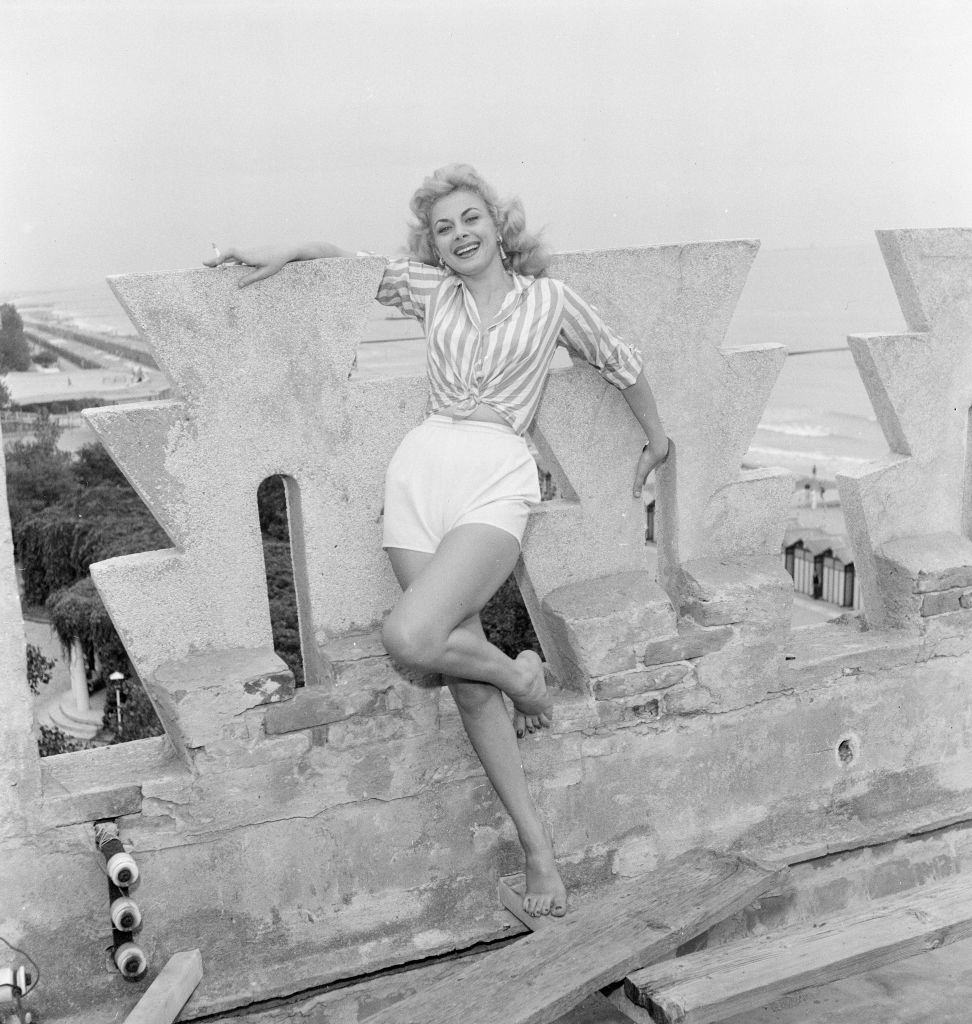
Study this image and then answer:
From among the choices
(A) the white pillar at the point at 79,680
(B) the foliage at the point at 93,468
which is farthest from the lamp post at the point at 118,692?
(B) the foliage at the point at 93,468

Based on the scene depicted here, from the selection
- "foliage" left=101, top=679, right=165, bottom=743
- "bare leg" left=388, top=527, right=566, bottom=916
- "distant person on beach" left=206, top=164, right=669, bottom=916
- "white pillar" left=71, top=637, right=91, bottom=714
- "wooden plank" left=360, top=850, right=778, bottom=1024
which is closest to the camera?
"wooden plank" left=360, top=850, right=778, bottom=1024

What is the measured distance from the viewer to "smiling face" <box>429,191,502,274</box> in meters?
3.22

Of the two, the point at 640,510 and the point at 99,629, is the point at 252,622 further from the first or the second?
the point at 99,629

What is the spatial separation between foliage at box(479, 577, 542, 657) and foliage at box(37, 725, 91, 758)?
218 inches

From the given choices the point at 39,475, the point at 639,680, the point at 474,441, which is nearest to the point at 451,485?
the point at 474,441

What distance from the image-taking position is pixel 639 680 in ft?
12.0

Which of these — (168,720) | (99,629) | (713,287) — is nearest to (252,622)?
(168,720)

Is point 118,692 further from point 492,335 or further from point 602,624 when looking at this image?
point 492,335

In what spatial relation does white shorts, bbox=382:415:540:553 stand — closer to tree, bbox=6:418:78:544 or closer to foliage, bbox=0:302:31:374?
foliage, bbox=0:302:31:374

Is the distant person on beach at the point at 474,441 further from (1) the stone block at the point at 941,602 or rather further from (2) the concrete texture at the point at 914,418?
(1) the stone block at the point at 941,602

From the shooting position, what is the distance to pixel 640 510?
376 centimetres

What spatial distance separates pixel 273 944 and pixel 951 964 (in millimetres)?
1918

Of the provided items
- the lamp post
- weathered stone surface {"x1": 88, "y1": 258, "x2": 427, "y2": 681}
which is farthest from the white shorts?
the lamp post

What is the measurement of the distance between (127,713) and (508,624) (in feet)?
17.2
